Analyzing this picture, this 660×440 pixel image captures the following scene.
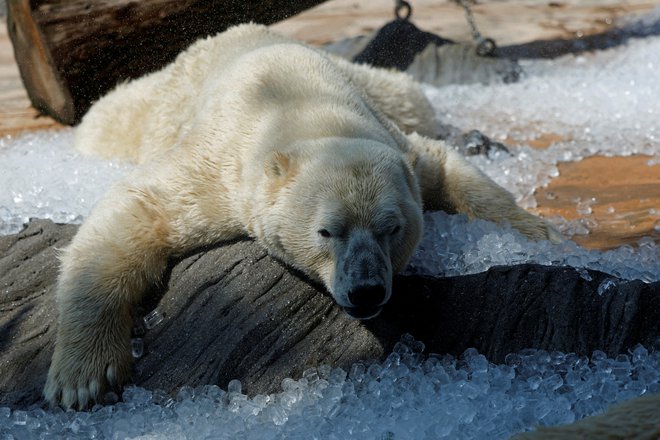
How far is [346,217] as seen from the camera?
9.52 ft

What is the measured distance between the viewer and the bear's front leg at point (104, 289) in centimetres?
297

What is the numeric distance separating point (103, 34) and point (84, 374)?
3416 mm

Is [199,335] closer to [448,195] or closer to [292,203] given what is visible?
[292,203]

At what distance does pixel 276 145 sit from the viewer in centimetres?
340

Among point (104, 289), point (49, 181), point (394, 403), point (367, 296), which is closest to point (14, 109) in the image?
point (49, 181)

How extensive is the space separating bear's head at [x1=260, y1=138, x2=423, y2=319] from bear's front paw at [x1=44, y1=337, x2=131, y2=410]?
26.3 inches

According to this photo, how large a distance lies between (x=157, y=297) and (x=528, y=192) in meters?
2.17

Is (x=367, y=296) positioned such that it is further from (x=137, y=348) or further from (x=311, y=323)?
(x=137, y=348)

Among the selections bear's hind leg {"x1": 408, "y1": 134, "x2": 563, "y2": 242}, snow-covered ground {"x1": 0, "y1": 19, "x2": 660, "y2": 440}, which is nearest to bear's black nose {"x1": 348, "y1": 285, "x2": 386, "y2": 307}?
snow-covered ground {"x1": 0, "y1": 19, "x2": 660, "y2": 440}

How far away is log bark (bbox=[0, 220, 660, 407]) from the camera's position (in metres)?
2.85

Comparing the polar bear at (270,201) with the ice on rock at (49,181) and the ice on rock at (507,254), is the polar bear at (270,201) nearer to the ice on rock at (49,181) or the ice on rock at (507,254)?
the ice on rock at (507,254)

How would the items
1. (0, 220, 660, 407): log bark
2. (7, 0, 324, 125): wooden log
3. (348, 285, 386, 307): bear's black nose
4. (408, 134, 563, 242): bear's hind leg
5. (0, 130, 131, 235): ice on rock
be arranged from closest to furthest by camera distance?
1. (348, 285, 386, 307): bear's black nose
2. (0, 220, 660, 407): log bark
3. (408, 134, 563, 242): bear's hind leg
4. (0, 130, 131, 235): ice on rock
5. (7, 0, 324, 125): wooden log

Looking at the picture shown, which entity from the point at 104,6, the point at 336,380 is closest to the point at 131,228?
the point at 336,380

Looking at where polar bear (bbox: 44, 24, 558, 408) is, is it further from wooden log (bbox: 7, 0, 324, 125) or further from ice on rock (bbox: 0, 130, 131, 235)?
wooden log (bbox: 7, 0, 324, 125)
